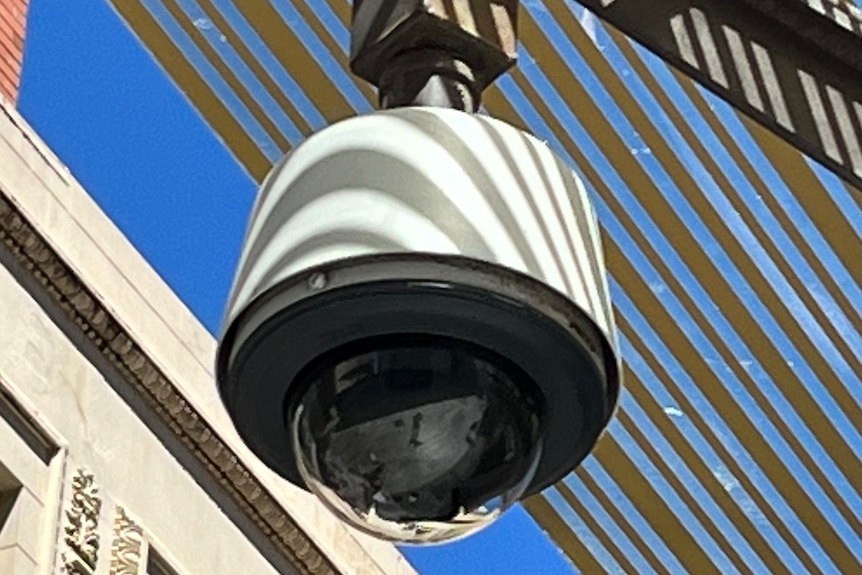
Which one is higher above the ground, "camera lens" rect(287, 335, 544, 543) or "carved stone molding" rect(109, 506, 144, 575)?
"carved stone molding" rect(109, 506, 144, 575)

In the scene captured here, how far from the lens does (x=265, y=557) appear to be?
8844mm

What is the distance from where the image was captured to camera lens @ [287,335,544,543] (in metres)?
2.32

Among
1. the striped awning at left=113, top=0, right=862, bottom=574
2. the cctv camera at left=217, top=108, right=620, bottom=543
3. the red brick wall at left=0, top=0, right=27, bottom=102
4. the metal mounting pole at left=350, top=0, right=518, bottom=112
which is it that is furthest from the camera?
the red brick wall at left=0, top=0, right=27, bottom=102

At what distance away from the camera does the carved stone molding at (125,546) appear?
7.82m

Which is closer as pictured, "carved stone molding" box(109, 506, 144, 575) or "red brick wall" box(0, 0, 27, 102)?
"carved stone molding" box(109, 506, 144, 575)

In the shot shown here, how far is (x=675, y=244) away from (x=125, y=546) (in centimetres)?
224

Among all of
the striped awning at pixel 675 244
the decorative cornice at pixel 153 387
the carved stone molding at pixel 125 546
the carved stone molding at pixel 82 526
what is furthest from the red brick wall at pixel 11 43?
the striped awning at pixel 675 244

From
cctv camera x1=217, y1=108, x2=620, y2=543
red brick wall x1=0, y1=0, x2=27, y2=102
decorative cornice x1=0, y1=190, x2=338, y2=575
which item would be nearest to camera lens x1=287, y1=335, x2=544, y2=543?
cctv camera x1=217, y1=108, x2=620, y2=543

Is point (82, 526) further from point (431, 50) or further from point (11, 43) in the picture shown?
point (431, 50)

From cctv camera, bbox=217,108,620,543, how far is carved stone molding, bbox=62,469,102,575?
539 cm

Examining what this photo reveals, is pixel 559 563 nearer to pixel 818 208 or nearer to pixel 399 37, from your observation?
pixel 818 208

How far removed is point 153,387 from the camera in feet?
27.4

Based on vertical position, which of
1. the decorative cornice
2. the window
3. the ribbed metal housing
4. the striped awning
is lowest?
the ribbed metal housing

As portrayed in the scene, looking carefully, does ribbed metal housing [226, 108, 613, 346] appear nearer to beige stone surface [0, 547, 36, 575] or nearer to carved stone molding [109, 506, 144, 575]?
beige stone surface [0, 547, 36, 575]
